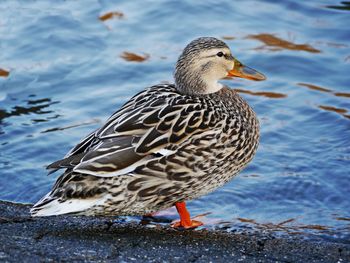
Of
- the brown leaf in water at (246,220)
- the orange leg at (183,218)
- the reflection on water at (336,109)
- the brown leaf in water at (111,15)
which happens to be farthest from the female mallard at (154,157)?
the brown leaf in water at (111,15)

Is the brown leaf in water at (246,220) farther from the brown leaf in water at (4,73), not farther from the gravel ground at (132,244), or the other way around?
the brown leaf in water at (4,73)

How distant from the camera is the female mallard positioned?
568 centimetres

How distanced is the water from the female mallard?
648 millimetres

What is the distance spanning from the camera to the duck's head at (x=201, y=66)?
650 centimetres

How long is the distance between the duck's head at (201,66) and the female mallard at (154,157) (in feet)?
Result: 0.48

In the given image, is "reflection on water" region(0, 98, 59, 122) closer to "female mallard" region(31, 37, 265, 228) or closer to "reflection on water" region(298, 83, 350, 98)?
"female mallard" region(31, 37, 265, 228)

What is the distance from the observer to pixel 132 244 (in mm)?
5539

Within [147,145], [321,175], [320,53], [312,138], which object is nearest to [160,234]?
[147,145]

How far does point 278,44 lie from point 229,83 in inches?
39.4

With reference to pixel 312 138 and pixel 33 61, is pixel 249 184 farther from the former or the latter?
pixel 33 61

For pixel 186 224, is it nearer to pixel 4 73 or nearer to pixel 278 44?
pixel 4 73

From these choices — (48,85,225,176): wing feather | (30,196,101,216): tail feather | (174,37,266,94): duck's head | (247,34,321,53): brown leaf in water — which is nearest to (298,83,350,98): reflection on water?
(247,34,321,53): brown leaf in water

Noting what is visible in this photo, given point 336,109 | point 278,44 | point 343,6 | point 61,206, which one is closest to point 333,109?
point 336,109

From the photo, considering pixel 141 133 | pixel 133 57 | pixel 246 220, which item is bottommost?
pixel 246 220
